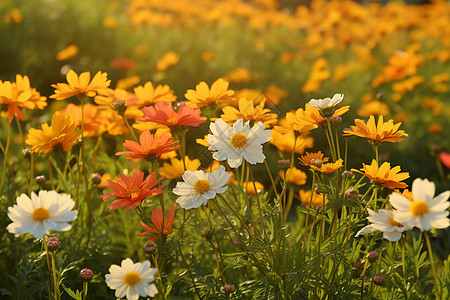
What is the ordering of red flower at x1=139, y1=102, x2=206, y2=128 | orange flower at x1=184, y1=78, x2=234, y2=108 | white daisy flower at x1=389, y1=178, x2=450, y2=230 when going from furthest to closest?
orange flower at x1=184, y1=78, x2=234, y2=108, red flower at x1=139, y1=102, x2=206, y2=128, white daisy flower at x1=389, y1=178, x2=450, y2=230

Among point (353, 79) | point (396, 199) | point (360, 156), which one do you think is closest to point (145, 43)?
point (353, 79)

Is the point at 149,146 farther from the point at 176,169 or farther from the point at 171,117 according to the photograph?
the point at 176,169

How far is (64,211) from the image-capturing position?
0.86 metres

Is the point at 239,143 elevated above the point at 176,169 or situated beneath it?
elevated above

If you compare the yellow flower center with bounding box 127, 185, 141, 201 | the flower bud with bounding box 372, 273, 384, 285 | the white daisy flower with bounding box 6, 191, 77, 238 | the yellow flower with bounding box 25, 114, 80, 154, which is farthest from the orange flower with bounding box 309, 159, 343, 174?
the yellow flower with bounding box 25, 114, 80, 154

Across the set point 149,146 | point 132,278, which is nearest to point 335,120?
point 149,146

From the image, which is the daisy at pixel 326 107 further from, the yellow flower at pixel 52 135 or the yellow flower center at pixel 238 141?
the yellow flower at pixel 52 135

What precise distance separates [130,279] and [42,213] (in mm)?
193

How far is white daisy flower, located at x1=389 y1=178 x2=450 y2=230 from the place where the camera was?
0.78 m

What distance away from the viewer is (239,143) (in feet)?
3.05

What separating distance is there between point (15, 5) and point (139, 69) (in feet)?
4.81

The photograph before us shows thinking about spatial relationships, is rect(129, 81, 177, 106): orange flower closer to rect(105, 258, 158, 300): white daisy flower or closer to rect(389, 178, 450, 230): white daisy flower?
rect(105, 258, 158, 300): white daisy flower

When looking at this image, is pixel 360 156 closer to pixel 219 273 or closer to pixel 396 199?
pixel 219 273

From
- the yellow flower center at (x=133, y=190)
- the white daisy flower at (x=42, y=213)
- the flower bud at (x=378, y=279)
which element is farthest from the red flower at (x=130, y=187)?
the flower bud at (x=378, y=279)
